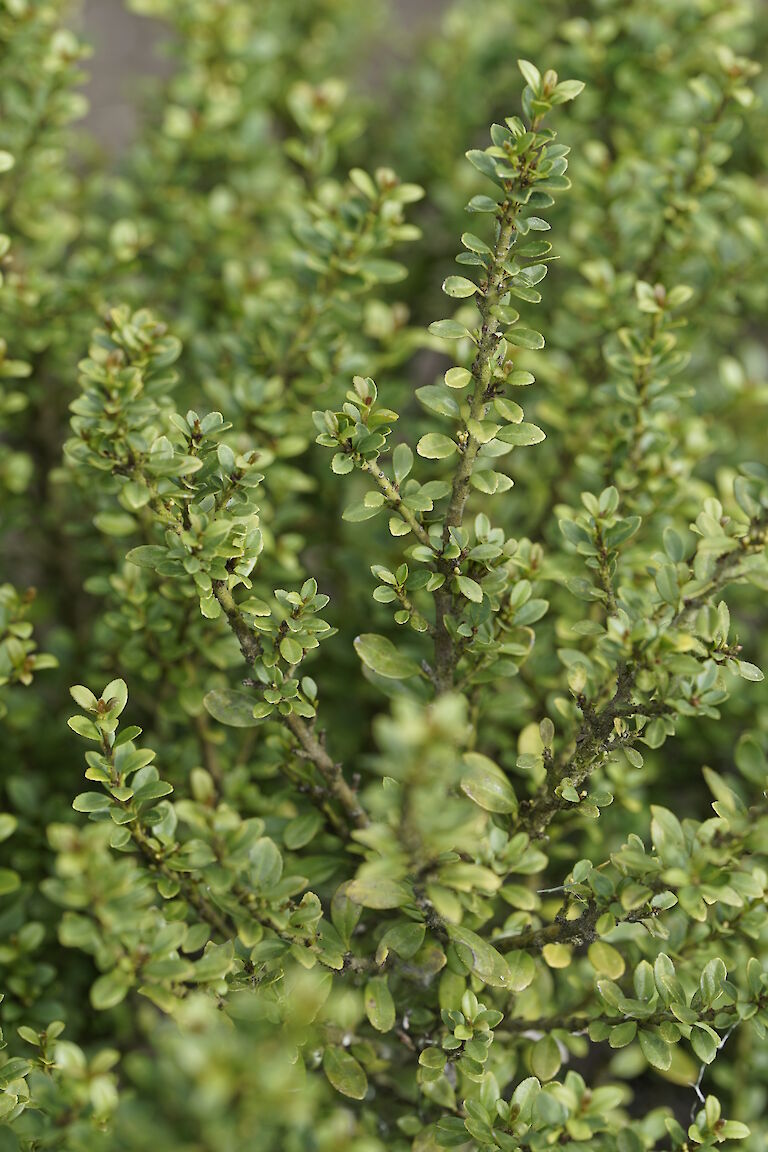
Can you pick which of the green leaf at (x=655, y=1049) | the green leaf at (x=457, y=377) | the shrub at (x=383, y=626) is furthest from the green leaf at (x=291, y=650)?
the green leaf at (x=655, y=1049)

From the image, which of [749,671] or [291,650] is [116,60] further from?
[749,671]

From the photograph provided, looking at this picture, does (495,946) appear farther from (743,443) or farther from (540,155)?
(743,443)

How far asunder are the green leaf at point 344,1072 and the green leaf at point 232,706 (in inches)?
16.5

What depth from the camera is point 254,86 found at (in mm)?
2209

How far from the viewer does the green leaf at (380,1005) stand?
1201mm

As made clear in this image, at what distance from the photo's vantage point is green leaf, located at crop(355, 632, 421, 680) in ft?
4.27

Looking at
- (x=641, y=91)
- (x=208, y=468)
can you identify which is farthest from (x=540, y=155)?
(x=641, y=91)

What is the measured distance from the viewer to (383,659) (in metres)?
1.31

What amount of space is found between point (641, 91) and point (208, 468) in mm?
1395

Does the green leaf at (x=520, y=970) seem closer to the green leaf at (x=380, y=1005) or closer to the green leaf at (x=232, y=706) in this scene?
the green leaf at (x=380, y=1005)

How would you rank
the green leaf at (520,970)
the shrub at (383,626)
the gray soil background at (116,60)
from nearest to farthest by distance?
the shrub at (383,626), the green leaf at (520,970), the gray soil background at (116,60)

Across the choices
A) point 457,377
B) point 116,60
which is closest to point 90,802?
point 457,377

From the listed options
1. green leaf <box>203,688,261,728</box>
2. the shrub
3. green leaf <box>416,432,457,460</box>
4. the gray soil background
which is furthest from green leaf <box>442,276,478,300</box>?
the gray soil background

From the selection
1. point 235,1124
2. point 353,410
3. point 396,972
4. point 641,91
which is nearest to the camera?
point 235,1124
